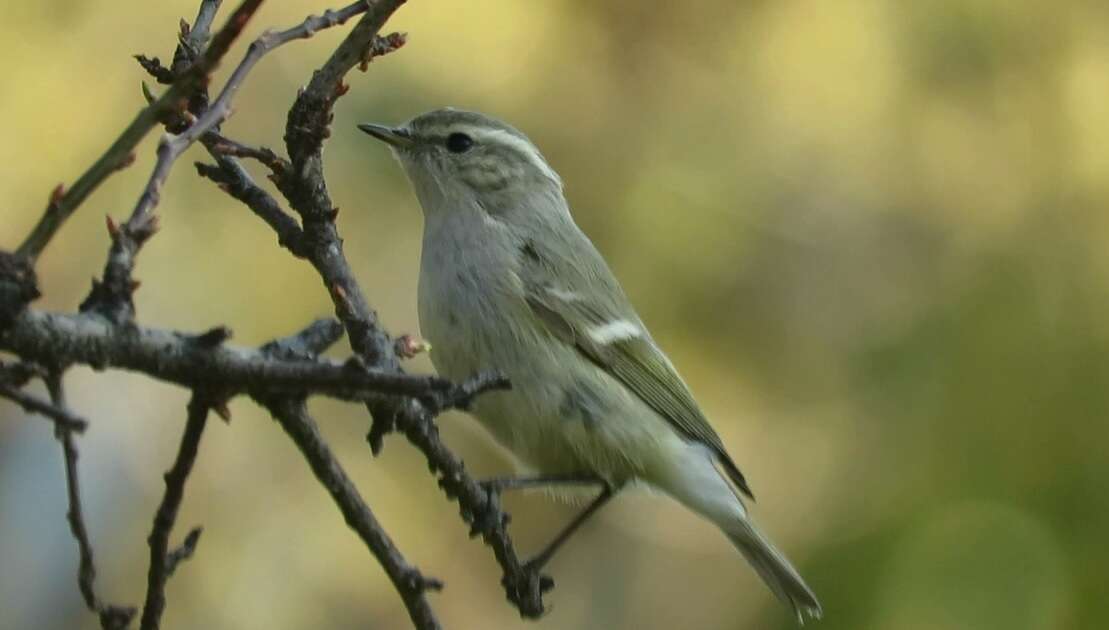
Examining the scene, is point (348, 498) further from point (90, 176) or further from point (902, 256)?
point (902, 256)

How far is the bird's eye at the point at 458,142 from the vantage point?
10.2 feet

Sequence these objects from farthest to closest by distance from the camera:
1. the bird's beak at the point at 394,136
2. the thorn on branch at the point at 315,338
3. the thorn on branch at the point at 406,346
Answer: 1. the bird's beak at the point at 394,136
2. the thorn on branch at the point at 406,346
3. the thorn on branch at the point at 315,338

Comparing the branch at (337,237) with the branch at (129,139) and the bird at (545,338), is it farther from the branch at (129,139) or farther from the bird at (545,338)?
the bird at (545,338)

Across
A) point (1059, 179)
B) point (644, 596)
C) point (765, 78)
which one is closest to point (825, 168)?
point (765, 78)

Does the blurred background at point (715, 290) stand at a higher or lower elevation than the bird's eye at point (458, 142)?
lower

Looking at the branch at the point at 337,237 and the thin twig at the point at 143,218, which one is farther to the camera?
the branch at the point at 337,237

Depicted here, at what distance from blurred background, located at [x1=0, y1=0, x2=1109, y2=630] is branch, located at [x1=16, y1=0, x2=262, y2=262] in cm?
307

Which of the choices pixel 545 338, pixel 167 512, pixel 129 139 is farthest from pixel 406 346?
pixel 545 338

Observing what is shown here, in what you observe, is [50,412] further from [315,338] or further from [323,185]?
[323,185]

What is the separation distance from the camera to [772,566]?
3141mm

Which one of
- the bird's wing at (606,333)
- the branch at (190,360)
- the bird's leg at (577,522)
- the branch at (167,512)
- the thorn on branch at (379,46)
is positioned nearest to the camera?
the branch at (190,360)

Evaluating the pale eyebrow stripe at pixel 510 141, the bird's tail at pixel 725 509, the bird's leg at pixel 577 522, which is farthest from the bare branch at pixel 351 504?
the pale eyebrow stripe at pixel 510 141

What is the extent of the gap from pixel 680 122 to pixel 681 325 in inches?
38.5

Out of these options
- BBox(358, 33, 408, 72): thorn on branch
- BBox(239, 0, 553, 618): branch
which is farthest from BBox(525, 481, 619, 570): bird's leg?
BBox(358, 33, 408, 72): thorn on branch
